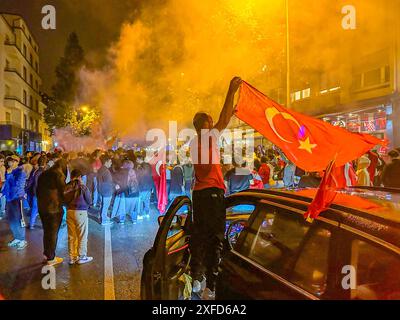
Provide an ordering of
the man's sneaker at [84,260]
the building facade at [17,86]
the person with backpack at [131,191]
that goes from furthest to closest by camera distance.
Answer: the building facade at [17,86], the person with backpack at [131,191], the man's sneaker at [84,260]

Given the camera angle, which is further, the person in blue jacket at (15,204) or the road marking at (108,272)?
the person in blue jacket at (15,204)

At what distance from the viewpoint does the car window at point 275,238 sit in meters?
2.42

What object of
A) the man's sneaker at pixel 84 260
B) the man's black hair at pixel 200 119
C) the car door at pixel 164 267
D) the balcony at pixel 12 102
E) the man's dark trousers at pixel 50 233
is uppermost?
the balcony at pixel 12 102

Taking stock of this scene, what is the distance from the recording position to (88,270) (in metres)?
5.44

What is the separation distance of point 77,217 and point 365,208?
459cm

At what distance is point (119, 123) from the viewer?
22641 mm

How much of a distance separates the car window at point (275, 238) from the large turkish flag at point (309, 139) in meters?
0.49

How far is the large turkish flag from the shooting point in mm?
2879

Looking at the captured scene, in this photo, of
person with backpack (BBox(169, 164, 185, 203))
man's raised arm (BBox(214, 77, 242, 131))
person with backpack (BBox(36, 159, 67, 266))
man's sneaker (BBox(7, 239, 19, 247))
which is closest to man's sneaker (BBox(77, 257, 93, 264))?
person with backpack (BBox(36, 159, 67, 266))

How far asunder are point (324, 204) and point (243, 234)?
897mm

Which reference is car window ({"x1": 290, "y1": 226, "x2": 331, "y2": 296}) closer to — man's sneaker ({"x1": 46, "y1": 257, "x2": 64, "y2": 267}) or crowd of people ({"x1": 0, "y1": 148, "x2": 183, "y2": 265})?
crowd of people ({"x1": 0, "y1": 148, "x2": 183, "y2": 265})

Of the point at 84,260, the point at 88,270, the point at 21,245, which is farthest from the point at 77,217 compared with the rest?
the point at 21,245

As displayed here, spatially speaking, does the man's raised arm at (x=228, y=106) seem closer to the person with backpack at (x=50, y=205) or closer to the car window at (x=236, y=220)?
the car window at (x=236, y=220)

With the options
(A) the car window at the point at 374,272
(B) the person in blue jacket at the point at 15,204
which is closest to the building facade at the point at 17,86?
(B) the person in blue jacket at the point at 15,204
